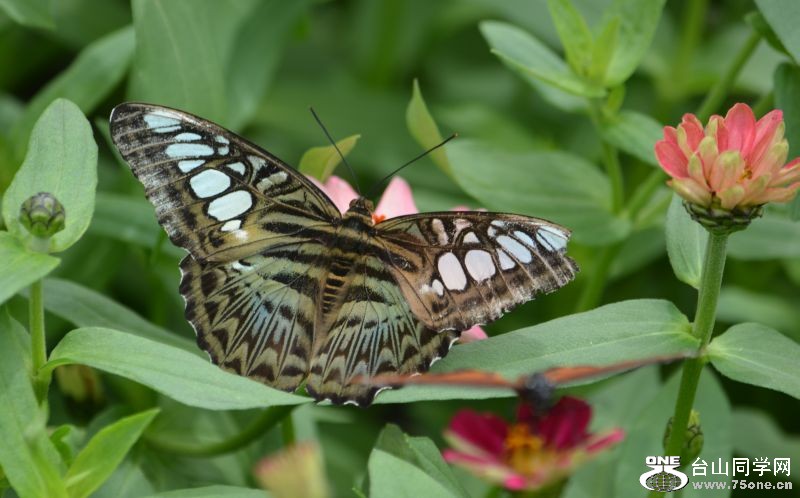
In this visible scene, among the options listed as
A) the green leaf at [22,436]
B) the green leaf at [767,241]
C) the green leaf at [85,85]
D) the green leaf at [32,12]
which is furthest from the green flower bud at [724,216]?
the green leaf at [32,12]

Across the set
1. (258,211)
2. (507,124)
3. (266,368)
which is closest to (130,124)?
(258,211)

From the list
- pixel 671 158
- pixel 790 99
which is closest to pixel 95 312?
pixel 671 158

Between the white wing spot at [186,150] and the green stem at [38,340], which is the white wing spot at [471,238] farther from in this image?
the green stem at [38,340]

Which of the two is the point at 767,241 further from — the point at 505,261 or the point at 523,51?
the point at 505,261

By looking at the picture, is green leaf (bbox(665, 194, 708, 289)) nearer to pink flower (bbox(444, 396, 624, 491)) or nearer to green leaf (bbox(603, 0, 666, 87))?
green leaf (bbox(603, 0, 666, 87))

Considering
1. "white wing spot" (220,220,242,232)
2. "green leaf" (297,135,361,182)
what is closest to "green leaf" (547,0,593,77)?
"green leaf" (297,135,361,182)
